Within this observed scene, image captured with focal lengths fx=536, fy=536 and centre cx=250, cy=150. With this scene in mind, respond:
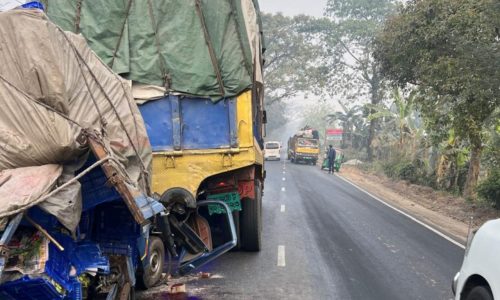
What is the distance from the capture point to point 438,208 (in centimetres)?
1859

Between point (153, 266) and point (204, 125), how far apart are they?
2018 millimetres

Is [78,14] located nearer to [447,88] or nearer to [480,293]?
[480,293]

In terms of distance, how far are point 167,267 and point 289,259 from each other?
2.54 metres

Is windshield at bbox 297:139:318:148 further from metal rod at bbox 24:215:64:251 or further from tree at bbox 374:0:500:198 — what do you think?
metal rod at bbox 24:215:64:251

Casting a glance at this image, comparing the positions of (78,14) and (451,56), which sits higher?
(451,56)

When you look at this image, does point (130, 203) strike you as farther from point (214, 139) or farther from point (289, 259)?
point (289, 259)

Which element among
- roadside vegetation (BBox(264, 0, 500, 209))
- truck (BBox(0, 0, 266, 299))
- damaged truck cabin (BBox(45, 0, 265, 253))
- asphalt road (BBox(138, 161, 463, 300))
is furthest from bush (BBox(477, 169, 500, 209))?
damaged truck cabin (BBox(45, 0, 265, 253))

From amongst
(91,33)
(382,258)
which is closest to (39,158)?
(91,33)

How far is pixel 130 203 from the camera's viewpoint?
4.13 meters

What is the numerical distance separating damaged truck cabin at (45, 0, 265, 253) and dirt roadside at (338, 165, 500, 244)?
22.7 feet

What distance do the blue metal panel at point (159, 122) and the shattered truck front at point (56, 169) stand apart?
88.9 inches

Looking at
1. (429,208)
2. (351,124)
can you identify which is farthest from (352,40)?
(429,208)

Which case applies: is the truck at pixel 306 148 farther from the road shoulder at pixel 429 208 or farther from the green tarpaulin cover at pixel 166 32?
the green tarpaulin cover at pixel 166 32

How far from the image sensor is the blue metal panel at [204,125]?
23.5 ft
